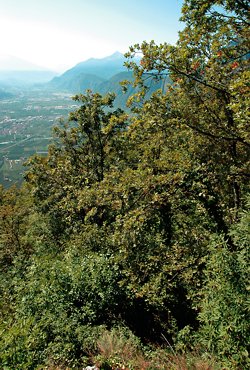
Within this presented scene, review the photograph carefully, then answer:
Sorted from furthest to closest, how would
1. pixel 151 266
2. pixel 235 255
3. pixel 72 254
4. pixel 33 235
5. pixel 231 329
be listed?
pixel 33 235 → pixel 72 254 → pixel 151 266 → pixel 235 255 → pixel 231 329

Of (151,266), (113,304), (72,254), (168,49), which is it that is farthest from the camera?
(72,254)

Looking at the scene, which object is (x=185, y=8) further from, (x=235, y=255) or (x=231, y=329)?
(x=231, y=329)

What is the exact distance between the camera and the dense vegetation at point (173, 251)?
6379mm

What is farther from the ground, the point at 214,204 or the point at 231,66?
the point at 231,66

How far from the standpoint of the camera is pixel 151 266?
1125 centimetres

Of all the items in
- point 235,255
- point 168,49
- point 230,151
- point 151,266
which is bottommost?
point 151,266

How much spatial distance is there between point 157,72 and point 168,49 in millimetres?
744

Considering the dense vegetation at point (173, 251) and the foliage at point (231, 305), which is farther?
the dense vegetation at point (173, 251)

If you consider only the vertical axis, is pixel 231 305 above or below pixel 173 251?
above

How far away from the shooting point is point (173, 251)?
11.2 m

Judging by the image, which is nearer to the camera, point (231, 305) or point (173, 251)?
point (231, 305)

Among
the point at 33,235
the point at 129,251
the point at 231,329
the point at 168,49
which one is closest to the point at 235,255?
the point at 231,329

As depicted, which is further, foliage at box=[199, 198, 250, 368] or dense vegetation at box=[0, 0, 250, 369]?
dense vegetation at box=[0, 0, 250, 369]

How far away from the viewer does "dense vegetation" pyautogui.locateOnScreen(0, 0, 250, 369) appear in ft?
20.9
